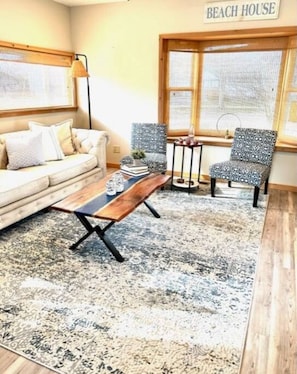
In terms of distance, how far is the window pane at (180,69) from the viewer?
439 centimetres

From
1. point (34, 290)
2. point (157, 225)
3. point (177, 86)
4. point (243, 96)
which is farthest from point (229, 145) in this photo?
point (34, 290)

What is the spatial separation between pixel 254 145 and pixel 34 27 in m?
3.30

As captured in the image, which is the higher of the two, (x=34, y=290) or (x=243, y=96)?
(x=243, y=96)

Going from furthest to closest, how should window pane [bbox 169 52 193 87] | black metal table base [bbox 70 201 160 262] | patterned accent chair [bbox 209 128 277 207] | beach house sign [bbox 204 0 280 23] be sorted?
window pane [bbox 169 52 193 87], beach house sign [bbox 204 0 280 23], patterned accent chair [bbox 209 128 277 207], black metal table base [bbox 70 201 160 262]

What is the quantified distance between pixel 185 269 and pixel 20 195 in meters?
1.66

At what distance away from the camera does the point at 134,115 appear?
4723 millimetres

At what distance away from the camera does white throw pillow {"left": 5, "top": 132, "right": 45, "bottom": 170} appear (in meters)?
3.30

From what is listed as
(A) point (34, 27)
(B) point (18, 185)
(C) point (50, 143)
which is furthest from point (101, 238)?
(A) point (34, 27)

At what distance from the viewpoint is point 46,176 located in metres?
3.18

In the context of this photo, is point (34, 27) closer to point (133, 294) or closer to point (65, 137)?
point (65, 137)

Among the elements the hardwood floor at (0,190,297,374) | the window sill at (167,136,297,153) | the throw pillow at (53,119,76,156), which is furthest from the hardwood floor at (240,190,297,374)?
the throw pillow at (53,119,76,156)

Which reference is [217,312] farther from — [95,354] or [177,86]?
[177,86]

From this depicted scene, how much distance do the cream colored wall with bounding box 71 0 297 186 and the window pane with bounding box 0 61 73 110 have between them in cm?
45

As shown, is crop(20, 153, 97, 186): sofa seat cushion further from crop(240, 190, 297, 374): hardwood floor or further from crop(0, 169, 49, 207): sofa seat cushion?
crop(240, 190, 297, 374): hardwood floor
